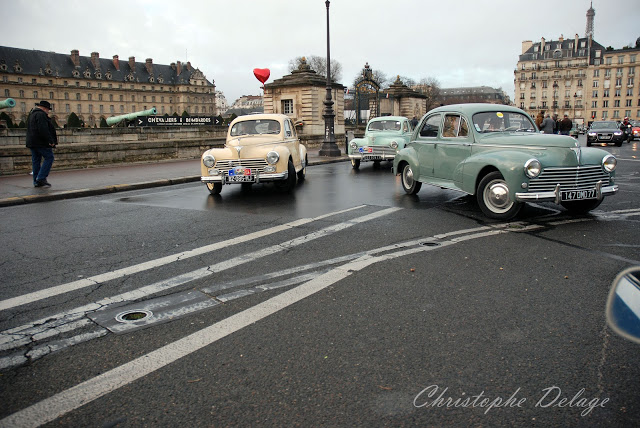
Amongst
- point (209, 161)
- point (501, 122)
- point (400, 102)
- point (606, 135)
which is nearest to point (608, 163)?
point (501, 122)

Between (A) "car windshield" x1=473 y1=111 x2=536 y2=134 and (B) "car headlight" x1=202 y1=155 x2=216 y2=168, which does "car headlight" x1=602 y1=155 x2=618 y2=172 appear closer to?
(A) "car windshield" x1=473 y1=111 x2=536 y2=134

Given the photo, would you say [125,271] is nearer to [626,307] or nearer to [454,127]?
[626,307]

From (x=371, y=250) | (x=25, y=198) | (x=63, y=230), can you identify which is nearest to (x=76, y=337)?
(x=371, y=250)

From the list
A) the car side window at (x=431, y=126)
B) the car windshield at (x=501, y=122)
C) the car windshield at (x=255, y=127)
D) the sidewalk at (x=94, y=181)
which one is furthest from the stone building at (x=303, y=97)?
the car windshield at (x=501, y=122)

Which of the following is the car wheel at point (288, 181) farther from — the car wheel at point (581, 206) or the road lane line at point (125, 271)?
the car wheel at point (581, 206)

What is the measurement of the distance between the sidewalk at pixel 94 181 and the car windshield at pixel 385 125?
20.4 feet

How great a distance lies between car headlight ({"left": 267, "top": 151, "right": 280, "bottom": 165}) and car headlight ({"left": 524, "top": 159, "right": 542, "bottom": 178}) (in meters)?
5.08

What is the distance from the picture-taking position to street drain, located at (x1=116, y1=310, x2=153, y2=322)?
3.68m

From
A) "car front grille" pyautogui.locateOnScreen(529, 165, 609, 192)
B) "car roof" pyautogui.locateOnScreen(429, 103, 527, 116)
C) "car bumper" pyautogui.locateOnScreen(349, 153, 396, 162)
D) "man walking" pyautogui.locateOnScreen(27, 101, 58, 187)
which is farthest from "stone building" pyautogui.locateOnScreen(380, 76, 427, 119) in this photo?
"car front grille" pyautogui.locateOnScreen(529, 165, 609, 192)

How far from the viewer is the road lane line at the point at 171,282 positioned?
3570 mm

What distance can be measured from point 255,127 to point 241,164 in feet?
6.95

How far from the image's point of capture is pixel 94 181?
12398mm

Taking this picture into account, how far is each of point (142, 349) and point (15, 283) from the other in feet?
7.57

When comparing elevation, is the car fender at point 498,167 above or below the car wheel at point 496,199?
above
